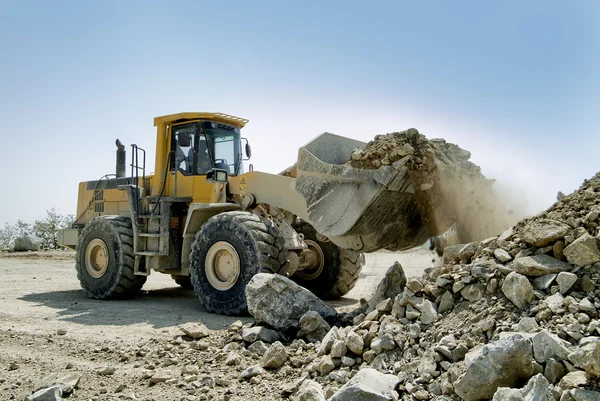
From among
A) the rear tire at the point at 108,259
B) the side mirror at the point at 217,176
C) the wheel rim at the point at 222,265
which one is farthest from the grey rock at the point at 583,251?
the rear tire at the point at 108,259

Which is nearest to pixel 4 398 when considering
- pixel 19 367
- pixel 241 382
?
pixel 19 367

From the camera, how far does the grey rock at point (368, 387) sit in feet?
9.62

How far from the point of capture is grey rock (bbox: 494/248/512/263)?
371cm

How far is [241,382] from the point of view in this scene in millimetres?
3807

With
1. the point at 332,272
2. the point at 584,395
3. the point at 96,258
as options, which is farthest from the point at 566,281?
the point at 96,258

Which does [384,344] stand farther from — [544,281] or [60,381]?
[60,381]

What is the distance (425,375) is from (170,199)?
5730 mm

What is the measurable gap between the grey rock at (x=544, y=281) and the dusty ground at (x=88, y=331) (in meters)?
2.08

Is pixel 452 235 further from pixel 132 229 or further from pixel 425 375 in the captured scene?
pixel 132 229

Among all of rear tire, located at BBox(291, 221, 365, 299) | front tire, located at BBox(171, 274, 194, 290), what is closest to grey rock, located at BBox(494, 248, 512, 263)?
rear tire, located at BBox(291, 221, 365, 299)

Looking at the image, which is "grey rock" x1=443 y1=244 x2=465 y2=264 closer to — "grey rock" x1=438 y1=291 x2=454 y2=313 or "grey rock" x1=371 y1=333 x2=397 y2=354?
"grey rock" x1=438 y1=291 x2=454 y2=313

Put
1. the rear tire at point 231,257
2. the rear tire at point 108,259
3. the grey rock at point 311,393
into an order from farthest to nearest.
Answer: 1. the rear tire at point 108,259
2. the rear tire at point 231,257
3. the grey rock at point 311,393

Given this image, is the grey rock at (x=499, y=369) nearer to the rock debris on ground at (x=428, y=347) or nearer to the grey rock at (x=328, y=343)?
the rock debris on ground at (x=428, y=347)

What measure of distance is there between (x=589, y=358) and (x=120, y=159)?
9.93m
